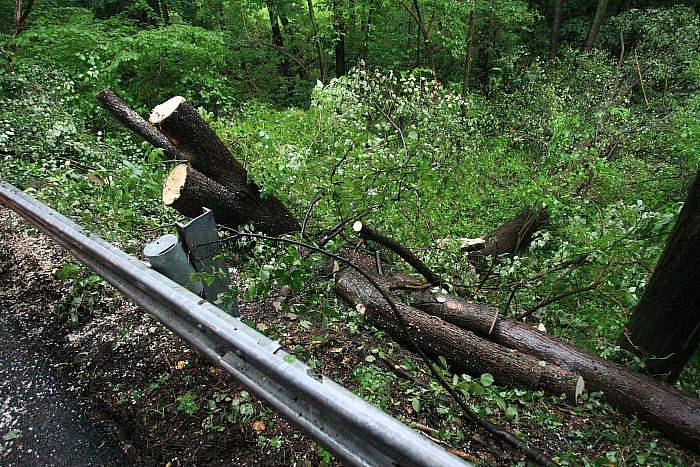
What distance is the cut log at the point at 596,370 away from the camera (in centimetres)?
298

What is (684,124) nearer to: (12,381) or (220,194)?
(220,194)

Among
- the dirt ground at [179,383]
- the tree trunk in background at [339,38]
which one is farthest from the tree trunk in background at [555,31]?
the dirt ground at [179,383]

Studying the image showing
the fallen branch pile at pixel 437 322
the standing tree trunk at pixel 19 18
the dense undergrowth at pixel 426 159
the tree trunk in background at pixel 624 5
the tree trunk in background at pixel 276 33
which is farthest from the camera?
the tree trunk in background at pixel 624 5

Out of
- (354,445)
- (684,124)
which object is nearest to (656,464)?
(354,445)

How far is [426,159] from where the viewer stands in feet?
15.2

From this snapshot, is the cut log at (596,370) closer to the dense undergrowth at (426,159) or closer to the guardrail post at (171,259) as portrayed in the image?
the dense undergrowth at (426,159)

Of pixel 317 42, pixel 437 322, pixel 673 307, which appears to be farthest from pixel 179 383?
pixel 317 42

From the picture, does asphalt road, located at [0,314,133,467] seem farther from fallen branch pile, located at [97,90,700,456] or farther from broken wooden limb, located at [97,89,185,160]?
broken wooden limb, located at [97,89,185,160]

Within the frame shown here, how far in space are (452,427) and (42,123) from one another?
658 centimetres

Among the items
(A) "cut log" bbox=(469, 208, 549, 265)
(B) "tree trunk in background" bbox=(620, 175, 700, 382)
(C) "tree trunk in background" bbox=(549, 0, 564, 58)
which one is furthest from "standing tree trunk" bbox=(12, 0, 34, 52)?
(C) "tree trunk in background" bbox=(549, 0, 564, 58)

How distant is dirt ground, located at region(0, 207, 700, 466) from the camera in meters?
2.00

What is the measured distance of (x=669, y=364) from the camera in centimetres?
345

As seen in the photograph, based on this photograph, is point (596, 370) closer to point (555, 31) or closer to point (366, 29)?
point (366, 29)

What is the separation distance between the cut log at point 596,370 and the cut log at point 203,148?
1789 millimetres
